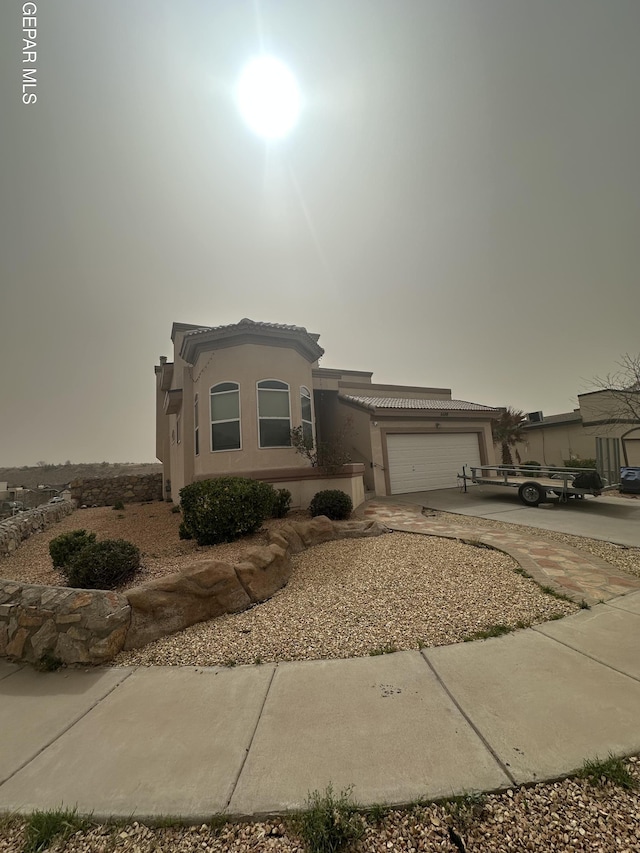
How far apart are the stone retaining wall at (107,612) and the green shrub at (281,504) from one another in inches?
171

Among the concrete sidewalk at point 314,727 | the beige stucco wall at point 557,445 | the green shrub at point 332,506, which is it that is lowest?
the concrete sidewalk at point 314,727

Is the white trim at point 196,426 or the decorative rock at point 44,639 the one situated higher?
the white trim at point 196,426

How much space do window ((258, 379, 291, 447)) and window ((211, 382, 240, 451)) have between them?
2.33 ft

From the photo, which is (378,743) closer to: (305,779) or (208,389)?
(305,779)

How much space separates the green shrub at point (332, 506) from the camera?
9000 mm

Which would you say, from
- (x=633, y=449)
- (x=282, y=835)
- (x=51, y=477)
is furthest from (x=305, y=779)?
(x=51, y=477)

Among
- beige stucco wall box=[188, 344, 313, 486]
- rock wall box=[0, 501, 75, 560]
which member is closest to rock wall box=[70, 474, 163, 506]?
rock wall box=[0, 501, 75, 560]

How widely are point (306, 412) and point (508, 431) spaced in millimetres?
17659

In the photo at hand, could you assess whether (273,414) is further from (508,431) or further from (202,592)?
(508,431)

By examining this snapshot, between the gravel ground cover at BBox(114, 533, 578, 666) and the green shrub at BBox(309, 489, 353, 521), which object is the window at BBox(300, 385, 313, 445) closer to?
the green shrub at BBox(309, 489, 353, 521)

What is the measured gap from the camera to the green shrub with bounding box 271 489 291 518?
909 cm

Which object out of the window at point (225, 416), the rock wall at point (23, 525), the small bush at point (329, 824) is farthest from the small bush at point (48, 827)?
the window at point (225, 416)

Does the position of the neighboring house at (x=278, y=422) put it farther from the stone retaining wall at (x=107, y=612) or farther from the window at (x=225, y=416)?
the stone retaining wall at (x=107, y=612)

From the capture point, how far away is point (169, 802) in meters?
1.95
